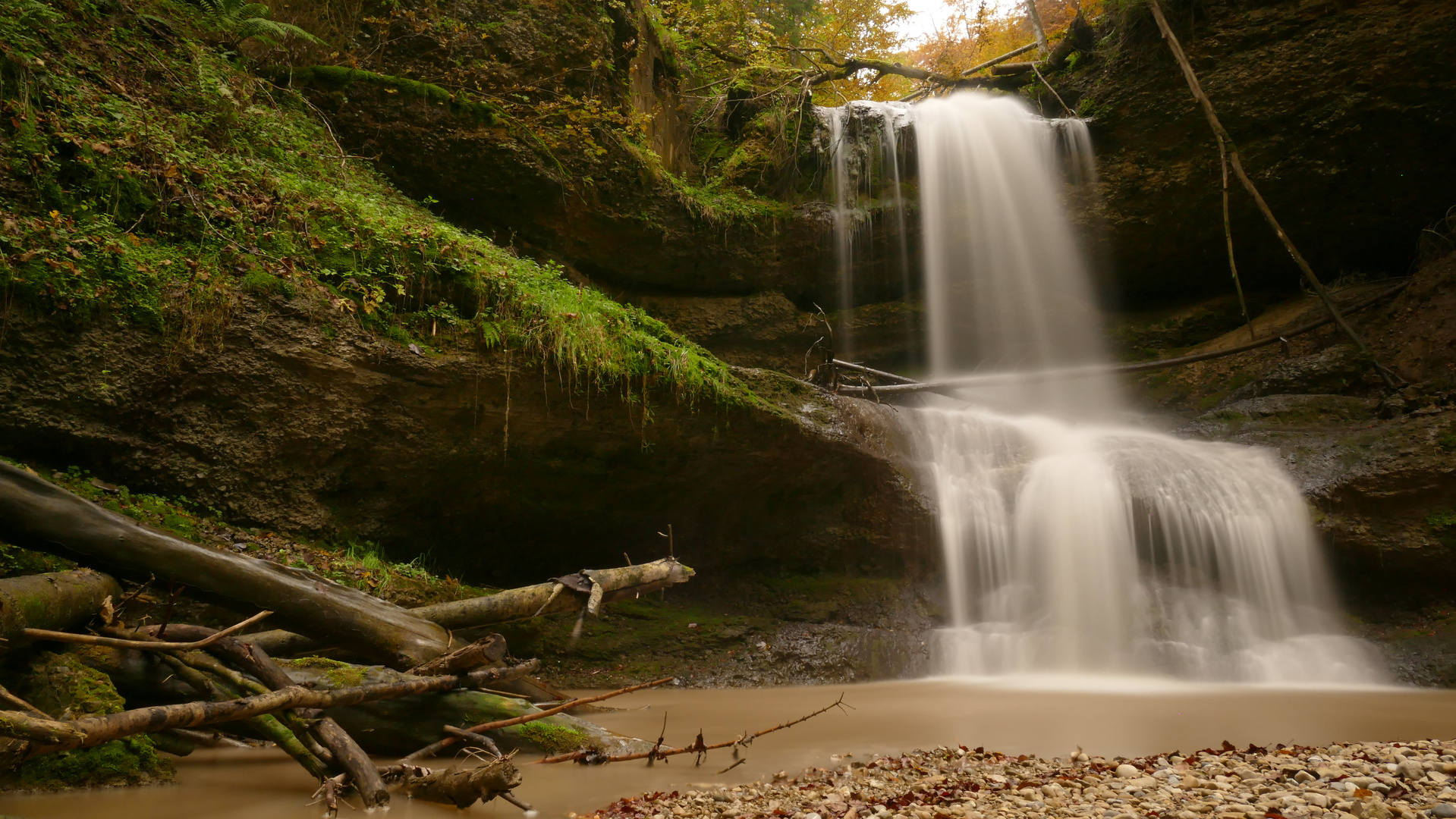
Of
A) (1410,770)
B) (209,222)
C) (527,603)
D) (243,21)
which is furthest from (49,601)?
(243,21)

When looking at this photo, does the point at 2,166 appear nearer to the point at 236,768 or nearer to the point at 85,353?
the point at 85,353

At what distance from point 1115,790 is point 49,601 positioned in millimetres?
4468

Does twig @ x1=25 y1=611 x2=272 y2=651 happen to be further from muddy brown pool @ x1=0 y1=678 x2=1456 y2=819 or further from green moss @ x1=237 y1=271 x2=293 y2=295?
green moss @ x1=237 y1=271 x2=293 y2=295

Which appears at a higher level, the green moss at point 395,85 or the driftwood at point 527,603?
the green moss at point 395,85

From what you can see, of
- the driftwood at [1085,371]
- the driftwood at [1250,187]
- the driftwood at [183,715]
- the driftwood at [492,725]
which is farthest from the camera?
the driftwood at [1085,371]

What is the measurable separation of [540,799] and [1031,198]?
1223 cm

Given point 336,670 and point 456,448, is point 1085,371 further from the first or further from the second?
point 336,670

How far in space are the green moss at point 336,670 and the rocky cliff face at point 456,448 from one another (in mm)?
2123

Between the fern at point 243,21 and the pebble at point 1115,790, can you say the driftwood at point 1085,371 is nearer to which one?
the pebble at point 1115,790

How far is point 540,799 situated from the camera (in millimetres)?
3129

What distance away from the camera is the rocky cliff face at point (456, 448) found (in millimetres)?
5066

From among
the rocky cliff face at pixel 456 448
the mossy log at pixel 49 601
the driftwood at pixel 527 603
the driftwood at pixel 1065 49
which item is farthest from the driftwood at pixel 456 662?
the driftwood at pixel 1065 49

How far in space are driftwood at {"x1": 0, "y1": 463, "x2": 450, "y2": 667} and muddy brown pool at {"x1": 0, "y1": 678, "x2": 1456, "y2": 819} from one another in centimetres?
69

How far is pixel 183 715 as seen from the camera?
2.61 m
